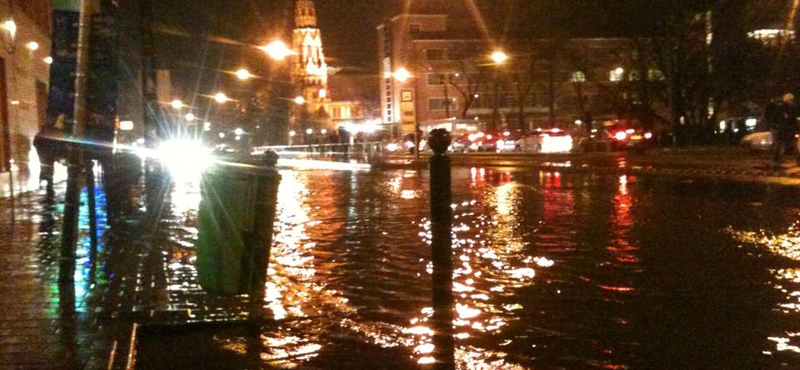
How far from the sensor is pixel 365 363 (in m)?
5.96

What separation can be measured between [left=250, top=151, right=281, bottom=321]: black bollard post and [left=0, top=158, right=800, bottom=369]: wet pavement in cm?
19

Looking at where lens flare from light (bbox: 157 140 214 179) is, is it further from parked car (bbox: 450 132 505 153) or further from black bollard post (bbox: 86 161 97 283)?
parked car (bbox: 450 132 505 153)

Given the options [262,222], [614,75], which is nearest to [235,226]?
[262,222]

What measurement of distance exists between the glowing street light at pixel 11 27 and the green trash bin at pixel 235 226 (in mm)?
21264

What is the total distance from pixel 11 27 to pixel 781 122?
21150mm

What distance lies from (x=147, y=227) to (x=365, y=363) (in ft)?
27.5

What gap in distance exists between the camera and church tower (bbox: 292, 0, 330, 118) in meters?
93.3

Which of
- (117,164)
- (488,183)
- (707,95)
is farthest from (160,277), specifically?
(707,95)

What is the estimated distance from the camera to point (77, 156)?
28.3 feet

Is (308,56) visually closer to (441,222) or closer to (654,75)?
(654,75)

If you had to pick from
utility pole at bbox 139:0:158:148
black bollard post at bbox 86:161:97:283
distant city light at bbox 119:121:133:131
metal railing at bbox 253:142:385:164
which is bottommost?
black bollard post at bbox 86:161:97:283

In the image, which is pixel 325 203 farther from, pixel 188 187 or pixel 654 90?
pixel 654 90

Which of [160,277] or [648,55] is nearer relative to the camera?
[160,277]

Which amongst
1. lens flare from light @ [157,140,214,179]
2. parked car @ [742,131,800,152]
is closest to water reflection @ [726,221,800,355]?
lens flare from light @ [157,140,214,179]
